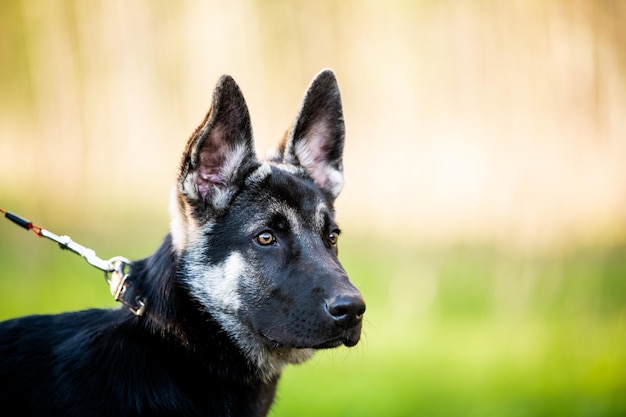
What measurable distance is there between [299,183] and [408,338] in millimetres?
4614

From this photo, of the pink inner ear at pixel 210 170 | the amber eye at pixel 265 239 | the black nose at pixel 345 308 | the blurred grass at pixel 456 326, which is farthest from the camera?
the blurred grass at pixel 456 326

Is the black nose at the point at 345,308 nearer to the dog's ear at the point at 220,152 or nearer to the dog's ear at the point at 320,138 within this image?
the dog's ear at the point at 220,152

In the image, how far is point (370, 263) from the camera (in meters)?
10.2


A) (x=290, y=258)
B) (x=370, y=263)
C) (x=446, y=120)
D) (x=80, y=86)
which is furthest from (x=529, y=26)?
(x=80, y=86)

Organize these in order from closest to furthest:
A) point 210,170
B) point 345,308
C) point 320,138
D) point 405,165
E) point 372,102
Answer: point 345,308
point 210,170
point 320,138
point 405,165
point 372,102

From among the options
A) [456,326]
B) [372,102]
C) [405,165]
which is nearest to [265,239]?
[456,326]

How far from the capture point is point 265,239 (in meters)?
3.49

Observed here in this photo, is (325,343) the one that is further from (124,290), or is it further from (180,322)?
(124,290)

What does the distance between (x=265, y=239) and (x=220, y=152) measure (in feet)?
1.92

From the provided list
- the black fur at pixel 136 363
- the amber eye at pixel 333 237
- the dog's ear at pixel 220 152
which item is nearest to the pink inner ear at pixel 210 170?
the dog's ear at pixel 220 152

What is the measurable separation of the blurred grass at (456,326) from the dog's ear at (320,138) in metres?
1.74

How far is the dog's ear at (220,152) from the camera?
3416mm

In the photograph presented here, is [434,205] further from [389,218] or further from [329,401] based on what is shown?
[329,401]

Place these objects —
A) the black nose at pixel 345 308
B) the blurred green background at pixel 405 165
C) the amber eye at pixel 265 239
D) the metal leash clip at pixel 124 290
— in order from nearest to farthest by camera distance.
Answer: the black nose at pixel 345 308, the metal leash clip at pixel 124 290, the amber eye at pixel 265 239, the blurred green background at pixel 405 165
